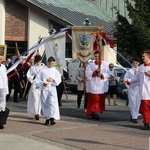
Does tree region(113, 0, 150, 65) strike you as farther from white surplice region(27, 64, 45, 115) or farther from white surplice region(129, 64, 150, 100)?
white surplice region(129, 64, 150, 100)

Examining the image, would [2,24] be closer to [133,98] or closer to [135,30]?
[135,30]

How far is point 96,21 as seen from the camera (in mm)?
33500

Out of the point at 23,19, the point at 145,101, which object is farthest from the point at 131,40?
the point at 145,101

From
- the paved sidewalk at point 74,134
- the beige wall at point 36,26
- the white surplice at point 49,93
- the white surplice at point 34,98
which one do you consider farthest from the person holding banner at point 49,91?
the beige wall at point 36,26

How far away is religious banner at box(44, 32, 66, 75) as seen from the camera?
56.6 feet

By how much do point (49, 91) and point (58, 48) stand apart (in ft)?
17.5

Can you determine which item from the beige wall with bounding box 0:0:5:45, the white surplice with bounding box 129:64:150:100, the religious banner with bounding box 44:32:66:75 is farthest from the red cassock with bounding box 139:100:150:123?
the beige wall with bounding box 0:0:5:45

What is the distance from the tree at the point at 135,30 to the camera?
23.2 m

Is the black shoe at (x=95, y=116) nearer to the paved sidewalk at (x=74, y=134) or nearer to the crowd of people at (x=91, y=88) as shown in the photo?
the crowd of people at (x=91, y=88)

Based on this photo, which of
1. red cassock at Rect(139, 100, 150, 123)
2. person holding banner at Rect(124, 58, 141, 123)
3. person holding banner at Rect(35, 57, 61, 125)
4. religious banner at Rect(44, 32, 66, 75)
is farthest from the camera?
religious banner at Rect(44, 32, 66, 75)

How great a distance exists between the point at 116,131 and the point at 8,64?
846 centimetres

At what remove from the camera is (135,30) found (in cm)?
2366

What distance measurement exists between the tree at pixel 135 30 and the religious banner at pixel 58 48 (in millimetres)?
6823

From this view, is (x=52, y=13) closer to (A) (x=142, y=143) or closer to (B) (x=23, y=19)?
(B) (x=23, y=19)
